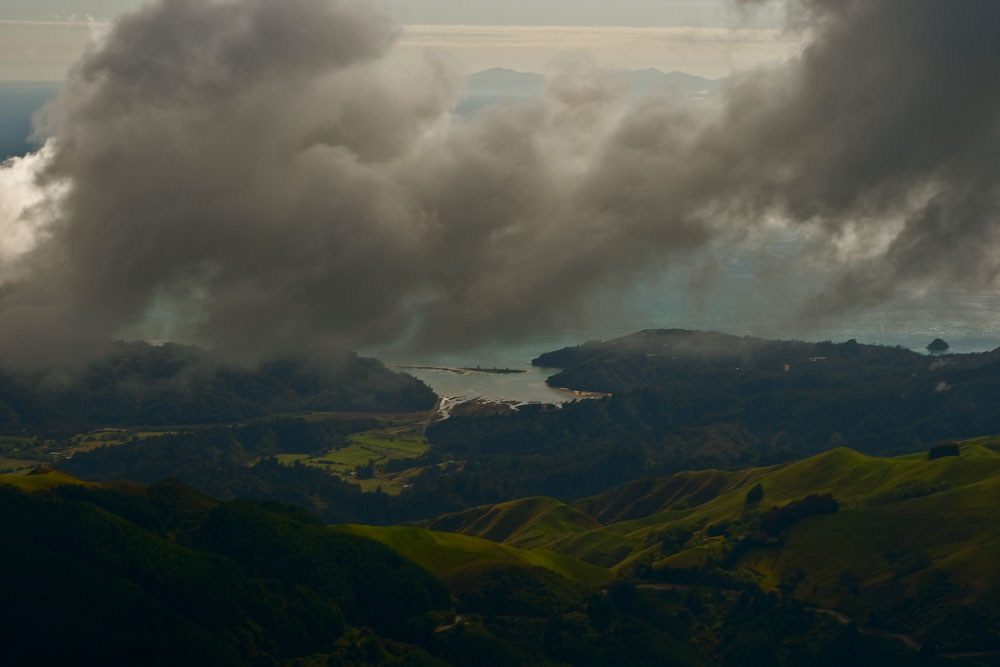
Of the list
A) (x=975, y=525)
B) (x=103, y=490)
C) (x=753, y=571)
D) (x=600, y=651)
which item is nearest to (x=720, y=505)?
(x=753, y=571)

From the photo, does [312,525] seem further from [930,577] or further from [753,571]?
[930,577]

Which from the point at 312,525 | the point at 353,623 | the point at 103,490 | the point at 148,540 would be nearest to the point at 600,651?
the point at 353,623

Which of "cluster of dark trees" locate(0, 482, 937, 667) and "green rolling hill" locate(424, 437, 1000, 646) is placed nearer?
"cluster of dark trees" locate(0, 482, 937, 667)

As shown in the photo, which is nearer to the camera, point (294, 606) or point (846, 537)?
point (294, 606)

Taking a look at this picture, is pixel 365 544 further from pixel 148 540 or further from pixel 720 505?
pixel 720 505

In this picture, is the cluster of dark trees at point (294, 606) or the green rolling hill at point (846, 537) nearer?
the cluster of dark trees at point (294, 606)

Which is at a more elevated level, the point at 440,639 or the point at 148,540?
the point at 148,540

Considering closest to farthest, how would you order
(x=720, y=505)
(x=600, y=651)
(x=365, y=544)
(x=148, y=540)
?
(x=148, y=540) → (x=600, y=651) → (x=365, y=544) → (x=720, y=505)

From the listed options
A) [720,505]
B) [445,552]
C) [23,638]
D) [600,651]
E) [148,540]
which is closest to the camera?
[23,638]

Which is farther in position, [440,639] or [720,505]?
[720,505]

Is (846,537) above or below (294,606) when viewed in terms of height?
above
